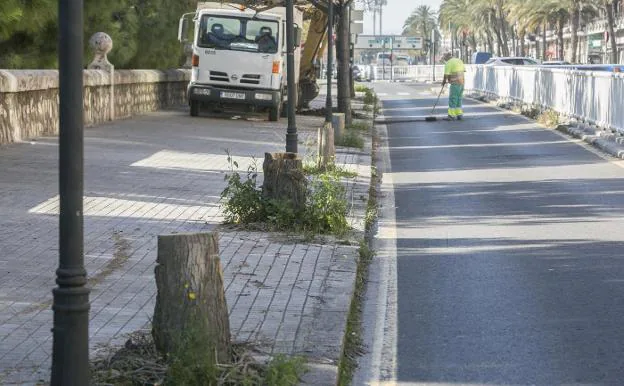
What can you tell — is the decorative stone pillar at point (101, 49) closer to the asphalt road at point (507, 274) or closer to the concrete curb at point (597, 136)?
the asphalt road at point (507, 274)

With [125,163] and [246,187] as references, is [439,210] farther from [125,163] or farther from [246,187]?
[125,163]

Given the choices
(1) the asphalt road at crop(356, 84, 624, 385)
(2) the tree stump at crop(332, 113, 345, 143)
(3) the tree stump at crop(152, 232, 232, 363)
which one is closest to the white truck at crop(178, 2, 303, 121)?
(2) the tree stump at crop(332, 113, 345, 143)

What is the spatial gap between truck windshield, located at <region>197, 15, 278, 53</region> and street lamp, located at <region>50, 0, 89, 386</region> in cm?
2597

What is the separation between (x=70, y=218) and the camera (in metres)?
5.84

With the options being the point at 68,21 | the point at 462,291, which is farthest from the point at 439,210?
the point at 68,21

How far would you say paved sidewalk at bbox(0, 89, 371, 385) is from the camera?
8.08m

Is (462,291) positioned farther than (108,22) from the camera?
No

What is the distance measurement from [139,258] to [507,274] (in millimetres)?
3085

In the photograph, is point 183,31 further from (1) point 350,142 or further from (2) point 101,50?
(1) point 350,142

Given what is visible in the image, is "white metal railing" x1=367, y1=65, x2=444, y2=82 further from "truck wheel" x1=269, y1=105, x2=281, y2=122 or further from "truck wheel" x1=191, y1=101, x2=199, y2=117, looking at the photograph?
"truck wheel" x1=269, y1=105, x2=281, y2=122

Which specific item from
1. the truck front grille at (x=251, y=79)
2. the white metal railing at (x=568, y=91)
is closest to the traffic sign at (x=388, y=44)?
the white metal railing at (x=568, y=91)

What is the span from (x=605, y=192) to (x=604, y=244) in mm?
5023

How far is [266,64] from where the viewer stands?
3194cm

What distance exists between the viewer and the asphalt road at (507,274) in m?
7.92
